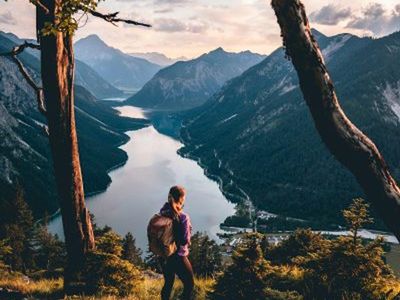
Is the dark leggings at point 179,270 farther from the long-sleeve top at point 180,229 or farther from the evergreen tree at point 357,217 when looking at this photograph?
the evergreen tree at point 357,217

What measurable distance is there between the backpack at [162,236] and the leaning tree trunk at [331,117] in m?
4.67

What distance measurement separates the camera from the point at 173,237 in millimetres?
10000

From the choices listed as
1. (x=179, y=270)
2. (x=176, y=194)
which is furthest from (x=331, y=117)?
(x=179, y=270)

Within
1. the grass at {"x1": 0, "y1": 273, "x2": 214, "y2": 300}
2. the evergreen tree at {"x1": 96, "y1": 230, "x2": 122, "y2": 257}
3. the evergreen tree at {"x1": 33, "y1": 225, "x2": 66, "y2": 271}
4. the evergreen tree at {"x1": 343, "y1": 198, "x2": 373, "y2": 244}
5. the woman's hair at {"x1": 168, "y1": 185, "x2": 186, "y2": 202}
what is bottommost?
the grass at {"x1": 0, "y1": 273, "x2": 214, "y2": 300}

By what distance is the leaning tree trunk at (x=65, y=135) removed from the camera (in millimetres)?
11352

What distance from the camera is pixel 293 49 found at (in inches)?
241

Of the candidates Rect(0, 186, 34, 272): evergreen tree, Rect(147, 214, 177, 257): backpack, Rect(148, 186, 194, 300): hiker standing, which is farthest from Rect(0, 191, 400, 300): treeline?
Rect(0, 186, 34, 272): evergreen tree

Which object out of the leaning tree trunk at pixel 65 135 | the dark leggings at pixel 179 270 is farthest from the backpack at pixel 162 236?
the leaning tree trunk at pixel 65 135

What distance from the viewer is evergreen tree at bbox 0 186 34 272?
7831 cm

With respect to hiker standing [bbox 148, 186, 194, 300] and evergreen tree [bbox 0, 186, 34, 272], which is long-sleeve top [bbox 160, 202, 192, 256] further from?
evergreen tree [bbox 0, 186, 34, 272]

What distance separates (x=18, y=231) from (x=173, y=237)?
264ft

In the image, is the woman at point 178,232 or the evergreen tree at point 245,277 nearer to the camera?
the woman at point 178,232

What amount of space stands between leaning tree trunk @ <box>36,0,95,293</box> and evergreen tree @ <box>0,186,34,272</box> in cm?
6736

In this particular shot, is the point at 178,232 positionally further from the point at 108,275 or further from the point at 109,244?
the point at 109,244
